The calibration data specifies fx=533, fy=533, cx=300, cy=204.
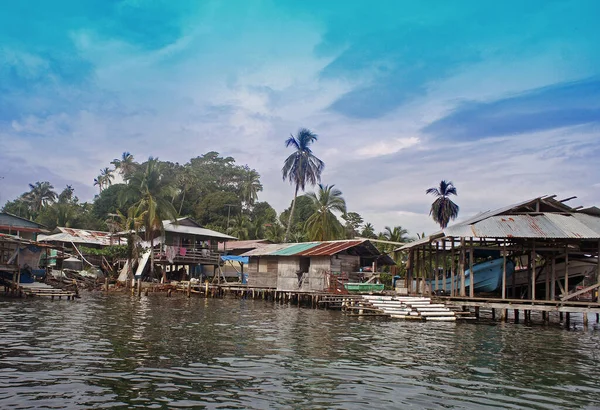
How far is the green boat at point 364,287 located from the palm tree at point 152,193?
56.7ft

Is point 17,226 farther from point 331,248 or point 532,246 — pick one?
point 532,246

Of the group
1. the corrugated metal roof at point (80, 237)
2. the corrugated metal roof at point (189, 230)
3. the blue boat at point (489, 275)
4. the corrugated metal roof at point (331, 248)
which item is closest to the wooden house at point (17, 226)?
the corrugated metal roof at point (80, 237)

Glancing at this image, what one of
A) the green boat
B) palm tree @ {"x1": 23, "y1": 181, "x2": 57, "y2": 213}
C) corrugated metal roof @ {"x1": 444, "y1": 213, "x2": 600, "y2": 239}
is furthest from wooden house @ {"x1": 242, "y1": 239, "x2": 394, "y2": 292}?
palm tree @ {"x1": 23, "y1": 181, "x2": 57, "y2": 213}

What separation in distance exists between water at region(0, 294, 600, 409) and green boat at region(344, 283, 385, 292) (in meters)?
10.5

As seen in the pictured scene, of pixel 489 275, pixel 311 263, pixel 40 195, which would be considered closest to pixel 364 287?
pixel 311 263

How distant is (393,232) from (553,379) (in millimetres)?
43472

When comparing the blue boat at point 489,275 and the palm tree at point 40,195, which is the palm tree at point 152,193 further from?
the palm tree at point 40,195

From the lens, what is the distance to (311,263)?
35219 mm

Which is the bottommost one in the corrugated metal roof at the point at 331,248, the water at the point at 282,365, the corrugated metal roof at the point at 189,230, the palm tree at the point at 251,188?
the water at the point at 282,365

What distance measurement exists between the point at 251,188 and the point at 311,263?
39420 mm

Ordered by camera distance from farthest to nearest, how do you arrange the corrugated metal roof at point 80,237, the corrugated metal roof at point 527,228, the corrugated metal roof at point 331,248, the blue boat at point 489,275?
the corrugated metal roof at point 80,237, the corrugated metal roof at point 331,248, the blue boat at point 489,275, the corrugated metal roof at point 527,228

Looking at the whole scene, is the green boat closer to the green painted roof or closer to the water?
the green painted roof

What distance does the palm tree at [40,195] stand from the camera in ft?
271

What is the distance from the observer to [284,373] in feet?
37.0
